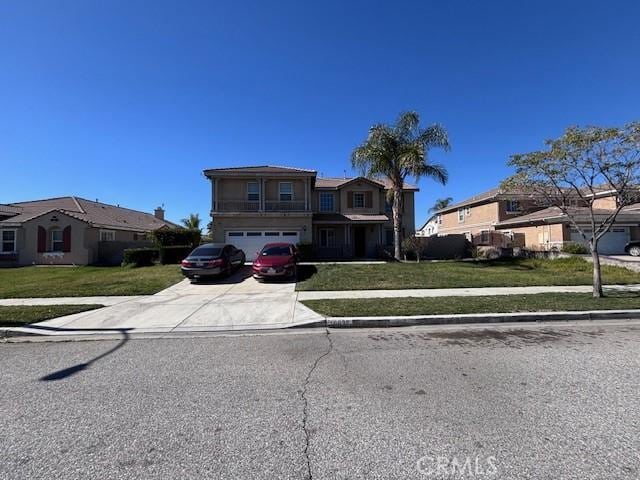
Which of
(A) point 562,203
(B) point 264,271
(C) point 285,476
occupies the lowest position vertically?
(C) point 285,476

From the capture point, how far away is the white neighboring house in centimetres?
4281

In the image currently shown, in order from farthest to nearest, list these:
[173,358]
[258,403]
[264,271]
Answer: [264,271] → [173,358] → [258,403]

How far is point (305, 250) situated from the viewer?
21688mm

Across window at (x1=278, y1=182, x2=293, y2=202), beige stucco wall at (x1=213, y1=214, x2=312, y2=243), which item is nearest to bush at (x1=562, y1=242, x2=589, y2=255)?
beige stucco wall at (x1=213, y1=214, x2=312, y2=243)

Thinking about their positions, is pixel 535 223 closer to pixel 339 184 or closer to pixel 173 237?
pixel 339 184

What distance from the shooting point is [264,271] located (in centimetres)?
1447

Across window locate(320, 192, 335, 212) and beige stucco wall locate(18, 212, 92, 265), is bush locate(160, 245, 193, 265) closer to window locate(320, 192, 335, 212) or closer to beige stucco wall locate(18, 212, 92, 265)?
beige stucco wall locate(18, 212, 92, 265)

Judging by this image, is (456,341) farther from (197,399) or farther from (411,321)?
(197,399)

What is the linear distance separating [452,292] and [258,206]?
1556 cm

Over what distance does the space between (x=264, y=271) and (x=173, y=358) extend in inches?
357

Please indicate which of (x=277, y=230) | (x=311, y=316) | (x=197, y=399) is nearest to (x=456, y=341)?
(x=311, y=316)

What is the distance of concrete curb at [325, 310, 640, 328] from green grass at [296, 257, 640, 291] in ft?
14.8

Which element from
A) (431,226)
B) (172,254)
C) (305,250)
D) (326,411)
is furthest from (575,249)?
(431,226)

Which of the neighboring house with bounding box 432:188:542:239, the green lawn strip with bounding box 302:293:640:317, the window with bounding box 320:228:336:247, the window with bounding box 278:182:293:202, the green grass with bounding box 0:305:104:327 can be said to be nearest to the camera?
the green grass with bounding box 0:305:104:327
